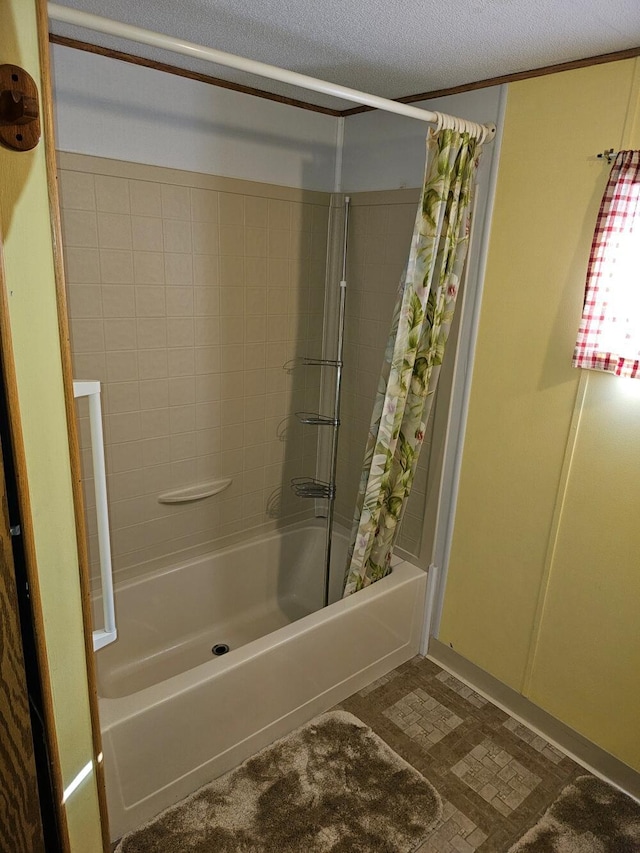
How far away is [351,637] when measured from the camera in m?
2.21

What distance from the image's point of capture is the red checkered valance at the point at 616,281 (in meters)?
1.62

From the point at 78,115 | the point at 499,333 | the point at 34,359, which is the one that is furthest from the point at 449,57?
the point at 34,359

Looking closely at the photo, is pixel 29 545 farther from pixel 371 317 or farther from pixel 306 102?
pixel 306 102

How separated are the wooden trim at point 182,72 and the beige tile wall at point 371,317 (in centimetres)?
42

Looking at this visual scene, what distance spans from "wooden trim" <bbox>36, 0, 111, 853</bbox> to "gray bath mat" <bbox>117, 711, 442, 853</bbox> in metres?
0.61

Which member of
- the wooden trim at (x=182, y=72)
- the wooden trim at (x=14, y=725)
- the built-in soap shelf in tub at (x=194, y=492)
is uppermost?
the wooden trim at (x=182, y=72)

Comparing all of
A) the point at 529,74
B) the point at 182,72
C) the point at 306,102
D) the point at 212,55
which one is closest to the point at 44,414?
the point at 212,55

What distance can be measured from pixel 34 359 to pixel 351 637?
1.72 meters

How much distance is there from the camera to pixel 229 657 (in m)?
1.86

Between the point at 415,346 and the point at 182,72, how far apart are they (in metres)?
1.30

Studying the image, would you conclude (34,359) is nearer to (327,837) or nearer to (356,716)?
(327,837)

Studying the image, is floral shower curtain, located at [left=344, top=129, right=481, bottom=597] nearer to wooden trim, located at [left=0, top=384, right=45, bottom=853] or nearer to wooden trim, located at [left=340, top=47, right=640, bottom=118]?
wooden trim, located at [left=340, top=47, right=640, bottom=118]

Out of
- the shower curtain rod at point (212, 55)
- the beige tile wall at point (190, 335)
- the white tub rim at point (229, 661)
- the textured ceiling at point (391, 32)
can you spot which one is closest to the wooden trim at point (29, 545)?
the white tub rim at point (229, 661)

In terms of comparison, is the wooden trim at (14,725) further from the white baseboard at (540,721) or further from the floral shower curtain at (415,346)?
the white baseboard at (540,721)
